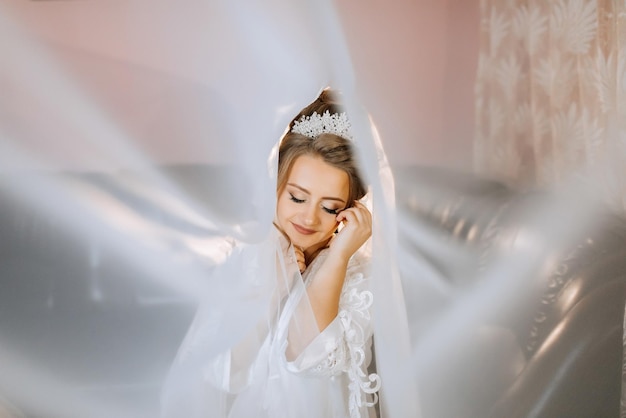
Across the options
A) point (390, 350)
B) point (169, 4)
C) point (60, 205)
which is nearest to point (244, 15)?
point (169, 4)

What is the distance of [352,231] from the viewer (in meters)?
0.93

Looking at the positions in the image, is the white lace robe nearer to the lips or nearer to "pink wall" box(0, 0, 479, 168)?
the lips

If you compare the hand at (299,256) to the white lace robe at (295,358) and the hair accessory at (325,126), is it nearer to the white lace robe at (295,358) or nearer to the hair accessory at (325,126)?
the white lace robe at (295,358)

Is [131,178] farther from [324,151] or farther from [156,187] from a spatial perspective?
[324,151]

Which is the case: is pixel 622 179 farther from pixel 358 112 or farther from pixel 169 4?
pixel 169 4

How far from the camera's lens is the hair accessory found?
923mm

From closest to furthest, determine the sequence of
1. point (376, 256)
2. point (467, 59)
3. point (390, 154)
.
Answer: point (376, 256) → point (390, 154) → point (467, 59)

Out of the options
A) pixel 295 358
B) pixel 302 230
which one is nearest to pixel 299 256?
pixel 302 230

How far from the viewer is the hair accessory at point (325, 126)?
3.03 ft

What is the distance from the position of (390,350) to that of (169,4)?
65cm

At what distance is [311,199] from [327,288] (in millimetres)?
138

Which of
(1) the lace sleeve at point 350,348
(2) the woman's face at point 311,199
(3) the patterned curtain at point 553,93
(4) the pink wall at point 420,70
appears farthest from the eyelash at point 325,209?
(3) the patterned curtain at point 553,93

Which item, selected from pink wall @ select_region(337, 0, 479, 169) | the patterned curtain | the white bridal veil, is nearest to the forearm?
the white bridal veil

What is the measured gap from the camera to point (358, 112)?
0.93 metres
